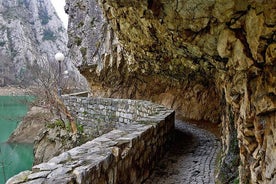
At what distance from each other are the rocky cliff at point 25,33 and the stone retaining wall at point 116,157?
3798cm

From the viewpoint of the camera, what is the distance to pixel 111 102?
27.1 ft

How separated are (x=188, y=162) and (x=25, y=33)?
5291 centimetres

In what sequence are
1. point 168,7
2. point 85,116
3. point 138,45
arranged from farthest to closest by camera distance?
point 85,116
point 138,45
point 168,7

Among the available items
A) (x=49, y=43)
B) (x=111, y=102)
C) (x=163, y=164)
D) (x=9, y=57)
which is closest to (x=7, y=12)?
(x=49, y=43)

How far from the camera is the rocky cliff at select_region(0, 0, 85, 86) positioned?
44.5m

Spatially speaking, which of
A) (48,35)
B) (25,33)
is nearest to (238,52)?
(25,33)

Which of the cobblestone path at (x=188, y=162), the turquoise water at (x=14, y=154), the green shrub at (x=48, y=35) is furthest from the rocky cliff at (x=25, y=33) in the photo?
the cobblestone path at (x=188, y=162)

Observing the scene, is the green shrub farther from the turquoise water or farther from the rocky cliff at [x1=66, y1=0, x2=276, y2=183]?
the rocky cliff at [x1=66, y1=0, x2=276, y2=183]

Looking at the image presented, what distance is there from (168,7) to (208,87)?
8026 millimetres

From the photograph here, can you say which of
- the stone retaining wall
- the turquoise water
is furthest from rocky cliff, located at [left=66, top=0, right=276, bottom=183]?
the turquoise water

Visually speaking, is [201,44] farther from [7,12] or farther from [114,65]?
[7,12]

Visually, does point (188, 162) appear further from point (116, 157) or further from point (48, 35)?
point (48, 35)

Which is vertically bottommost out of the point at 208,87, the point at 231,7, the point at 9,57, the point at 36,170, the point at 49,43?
the point at 36,170

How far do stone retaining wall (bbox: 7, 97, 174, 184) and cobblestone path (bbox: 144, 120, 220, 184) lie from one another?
21 cm
